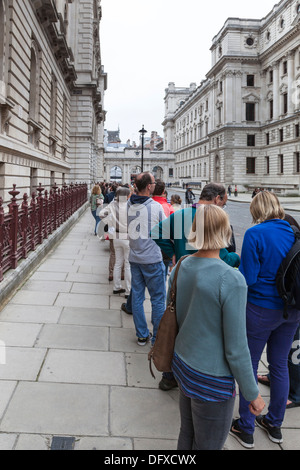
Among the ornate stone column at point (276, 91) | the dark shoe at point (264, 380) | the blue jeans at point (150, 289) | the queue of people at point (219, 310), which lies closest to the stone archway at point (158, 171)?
the ornate stone column at point (276, 91)

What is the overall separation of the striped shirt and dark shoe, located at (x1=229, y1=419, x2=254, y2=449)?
3.52ft

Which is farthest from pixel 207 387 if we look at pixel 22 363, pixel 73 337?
pixel 73 337

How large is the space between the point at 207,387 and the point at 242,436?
118cm

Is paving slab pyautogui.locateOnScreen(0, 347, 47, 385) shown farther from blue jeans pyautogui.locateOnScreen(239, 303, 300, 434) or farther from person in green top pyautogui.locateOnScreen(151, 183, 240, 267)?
blue jeans pyautogui.locateOnScreen(239, 303, 300, 434)

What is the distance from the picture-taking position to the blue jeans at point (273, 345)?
297 centimetres

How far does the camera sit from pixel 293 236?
2.98 metres

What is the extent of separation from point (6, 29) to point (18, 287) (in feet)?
28.1

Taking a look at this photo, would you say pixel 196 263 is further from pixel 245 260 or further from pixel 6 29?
pixel 6 29

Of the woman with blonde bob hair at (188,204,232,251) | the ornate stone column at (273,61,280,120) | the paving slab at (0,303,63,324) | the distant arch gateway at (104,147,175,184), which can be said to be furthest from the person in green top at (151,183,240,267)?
the distant arch gateway at (104,147,175,184)

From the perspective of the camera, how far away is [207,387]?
2162 mm

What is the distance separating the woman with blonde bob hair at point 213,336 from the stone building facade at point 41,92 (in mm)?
9725

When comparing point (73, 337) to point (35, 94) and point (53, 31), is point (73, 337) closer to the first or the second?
point (35, 94)

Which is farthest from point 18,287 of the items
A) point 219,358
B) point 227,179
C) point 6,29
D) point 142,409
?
point 227,179

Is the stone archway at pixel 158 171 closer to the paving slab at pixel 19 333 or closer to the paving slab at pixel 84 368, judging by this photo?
the paving slab at pixel 19 333
